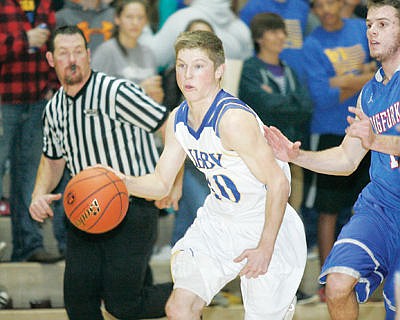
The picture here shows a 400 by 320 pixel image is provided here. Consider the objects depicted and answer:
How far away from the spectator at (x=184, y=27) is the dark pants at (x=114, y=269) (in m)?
1.23

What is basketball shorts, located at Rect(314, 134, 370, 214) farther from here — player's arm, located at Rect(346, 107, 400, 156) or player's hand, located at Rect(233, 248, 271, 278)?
player's hand, located at Rect(233, 248, 271, 278)

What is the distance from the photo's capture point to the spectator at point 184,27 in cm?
631

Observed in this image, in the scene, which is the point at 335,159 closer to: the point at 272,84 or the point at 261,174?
the point at 261,174

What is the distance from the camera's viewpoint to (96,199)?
4.86 m

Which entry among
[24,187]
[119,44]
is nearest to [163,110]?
[119,44]

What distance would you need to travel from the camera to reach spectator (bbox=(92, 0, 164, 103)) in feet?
20.5

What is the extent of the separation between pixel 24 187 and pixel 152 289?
119 cm

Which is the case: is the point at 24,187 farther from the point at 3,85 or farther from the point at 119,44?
the point at 119,44

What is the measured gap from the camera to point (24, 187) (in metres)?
6.23

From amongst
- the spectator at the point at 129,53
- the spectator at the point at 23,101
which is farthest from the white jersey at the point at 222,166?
the spectator at the point at 23,101

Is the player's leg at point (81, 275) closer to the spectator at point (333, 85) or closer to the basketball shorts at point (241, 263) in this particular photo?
the basketball shorts at point (241, 263)

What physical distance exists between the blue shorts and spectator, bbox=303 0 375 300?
1.64 m

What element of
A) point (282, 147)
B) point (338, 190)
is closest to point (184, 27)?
point (338, 190)

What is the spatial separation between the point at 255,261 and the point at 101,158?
5.33 feet
